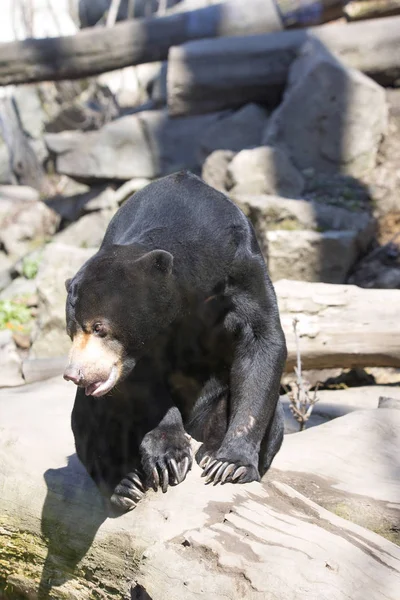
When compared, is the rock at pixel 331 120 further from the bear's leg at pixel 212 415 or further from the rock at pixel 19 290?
the bear's leg at pixel 212 415

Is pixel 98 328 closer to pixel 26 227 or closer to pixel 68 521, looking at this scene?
pixel 68 521

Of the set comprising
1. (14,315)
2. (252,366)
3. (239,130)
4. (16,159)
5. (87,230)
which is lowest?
(16,159)

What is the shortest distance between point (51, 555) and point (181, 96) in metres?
8.92

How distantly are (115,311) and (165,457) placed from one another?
2.48 feet

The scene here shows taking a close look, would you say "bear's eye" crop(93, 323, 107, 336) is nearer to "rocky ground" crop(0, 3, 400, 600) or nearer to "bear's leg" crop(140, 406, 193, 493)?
"bear's leg" crop(140, 406, 193, 493)

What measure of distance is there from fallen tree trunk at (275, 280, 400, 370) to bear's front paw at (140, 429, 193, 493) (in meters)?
2.48

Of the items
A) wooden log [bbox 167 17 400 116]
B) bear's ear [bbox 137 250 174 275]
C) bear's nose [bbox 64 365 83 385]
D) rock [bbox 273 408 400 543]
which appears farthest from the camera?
wooden log [bbox 167 17 400 116]

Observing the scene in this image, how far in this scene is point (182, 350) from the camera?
363cm

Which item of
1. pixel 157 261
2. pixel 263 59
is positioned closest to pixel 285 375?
pixel 157 261

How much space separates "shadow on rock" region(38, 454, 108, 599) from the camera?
137 inches

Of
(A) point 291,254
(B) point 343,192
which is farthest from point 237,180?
(A) point 291,254

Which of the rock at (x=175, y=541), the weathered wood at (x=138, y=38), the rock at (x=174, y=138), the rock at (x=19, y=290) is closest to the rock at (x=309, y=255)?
the rock at (x=175, y=541)

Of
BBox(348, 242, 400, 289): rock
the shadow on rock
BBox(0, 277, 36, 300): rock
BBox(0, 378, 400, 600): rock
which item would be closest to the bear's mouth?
BBox(0, 378, 400, 600): rock

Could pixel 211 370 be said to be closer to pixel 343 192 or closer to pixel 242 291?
pixel 242 291
